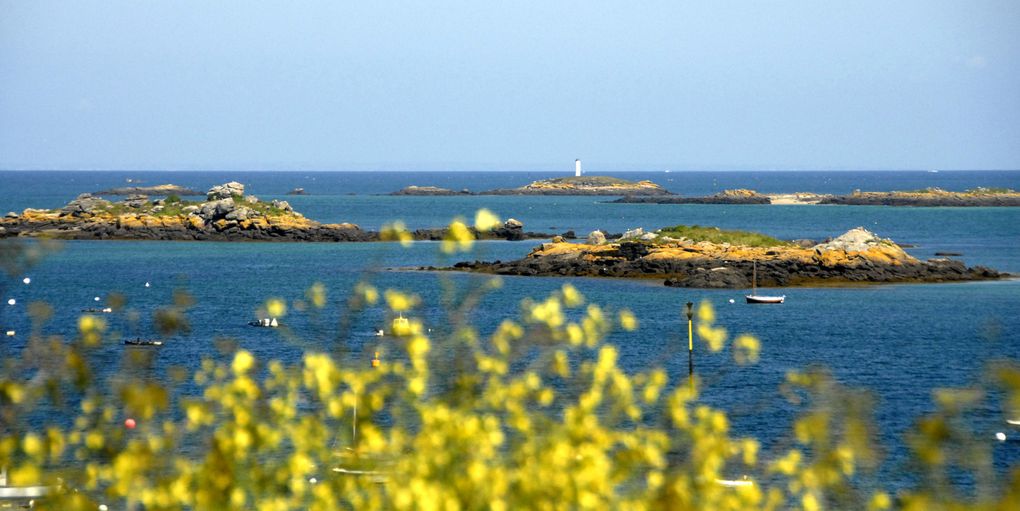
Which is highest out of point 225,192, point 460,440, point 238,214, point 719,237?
point 460,440

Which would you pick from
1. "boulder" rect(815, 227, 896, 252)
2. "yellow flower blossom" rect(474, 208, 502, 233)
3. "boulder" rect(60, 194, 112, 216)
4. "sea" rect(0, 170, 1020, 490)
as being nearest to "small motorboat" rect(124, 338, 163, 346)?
"sea" rect(0, 170, 1020, 490)

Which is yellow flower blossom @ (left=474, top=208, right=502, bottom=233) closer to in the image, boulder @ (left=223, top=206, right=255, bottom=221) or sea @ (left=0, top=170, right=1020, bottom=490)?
sea @ (left=0, top=170, right=1020, bottom=490)

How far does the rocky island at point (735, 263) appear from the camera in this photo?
83.9 metres

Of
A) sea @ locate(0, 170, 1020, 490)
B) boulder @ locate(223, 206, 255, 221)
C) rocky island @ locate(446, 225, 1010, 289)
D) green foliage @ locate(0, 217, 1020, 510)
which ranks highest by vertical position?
green foliage @ locate(0, 217, 1020, 510)

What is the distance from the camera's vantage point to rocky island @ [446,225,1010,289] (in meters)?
83.9

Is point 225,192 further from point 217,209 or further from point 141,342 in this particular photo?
point 141,342

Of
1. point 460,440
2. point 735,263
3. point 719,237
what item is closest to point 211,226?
point 719,237

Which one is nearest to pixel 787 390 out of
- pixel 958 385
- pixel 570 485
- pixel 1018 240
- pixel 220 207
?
pixel 570 485

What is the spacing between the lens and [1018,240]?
416 feet

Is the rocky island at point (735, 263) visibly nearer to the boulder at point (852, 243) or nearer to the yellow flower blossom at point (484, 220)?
the boulder at point (852, 243)

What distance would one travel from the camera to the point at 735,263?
281 feet

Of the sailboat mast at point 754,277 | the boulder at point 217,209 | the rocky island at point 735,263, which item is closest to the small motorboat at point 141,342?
the rocky island at point 735,263

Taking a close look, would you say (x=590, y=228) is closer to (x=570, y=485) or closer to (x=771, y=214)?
(x=771, y=214)

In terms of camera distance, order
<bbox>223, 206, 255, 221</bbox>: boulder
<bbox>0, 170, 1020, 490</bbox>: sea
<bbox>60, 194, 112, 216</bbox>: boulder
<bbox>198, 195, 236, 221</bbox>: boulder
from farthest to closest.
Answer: <bbox>60, 194, 112, 216</bbox>: boulder, <bbox>198, 195, 236, 221</bbox>: boulder, <bbox>223, 206, 255, 221</bbox>: boulder, <bbox>0, 170, 1020, 490</bbox>: sea
